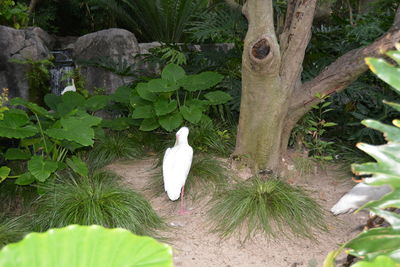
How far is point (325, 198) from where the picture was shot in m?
3.38

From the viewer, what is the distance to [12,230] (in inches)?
106

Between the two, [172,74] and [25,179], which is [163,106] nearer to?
[172,74]

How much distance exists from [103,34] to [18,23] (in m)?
1.50

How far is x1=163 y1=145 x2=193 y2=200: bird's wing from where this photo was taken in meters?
2.91

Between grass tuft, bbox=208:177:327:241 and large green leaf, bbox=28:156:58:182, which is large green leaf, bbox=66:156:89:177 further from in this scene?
grass tuft, bbox=208:177:327:241

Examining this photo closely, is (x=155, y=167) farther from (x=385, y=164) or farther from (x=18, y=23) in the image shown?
(x=18, y=23)

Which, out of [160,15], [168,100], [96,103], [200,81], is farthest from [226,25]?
[160,15]

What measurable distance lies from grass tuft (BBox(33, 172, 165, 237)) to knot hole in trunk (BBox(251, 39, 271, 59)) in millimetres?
1312

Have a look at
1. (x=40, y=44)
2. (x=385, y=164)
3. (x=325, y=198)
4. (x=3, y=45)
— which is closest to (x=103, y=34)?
(x=40, y=44)

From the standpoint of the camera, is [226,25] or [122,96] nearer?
[226,25]

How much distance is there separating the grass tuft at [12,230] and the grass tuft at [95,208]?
0.28 feet

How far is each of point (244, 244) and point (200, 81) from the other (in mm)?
1696

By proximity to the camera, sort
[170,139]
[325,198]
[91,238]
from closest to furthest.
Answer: [91,238], [325,198], [170,139]

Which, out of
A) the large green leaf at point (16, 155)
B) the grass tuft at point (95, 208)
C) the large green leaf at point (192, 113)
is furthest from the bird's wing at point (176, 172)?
the large green leaf at point (16, 155)
